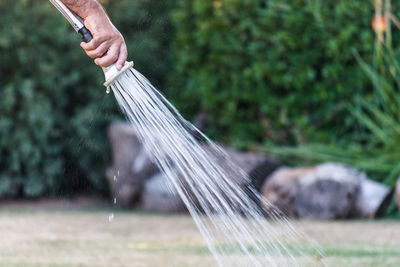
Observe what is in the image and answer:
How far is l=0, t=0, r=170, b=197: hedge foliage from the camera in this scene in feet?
24.2

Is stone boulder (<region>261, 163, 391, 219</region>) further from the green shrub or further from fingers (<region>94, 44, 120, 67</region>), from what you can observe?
fingers (<region>94, 44, 120, 67</region>)

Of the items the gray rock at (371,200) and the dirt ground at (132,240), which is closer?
the dirt ground at (132,240)

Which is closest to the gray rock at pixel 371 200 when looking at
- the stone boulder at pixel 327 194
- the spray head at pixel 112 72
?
the stone boulder at pixel 327 194

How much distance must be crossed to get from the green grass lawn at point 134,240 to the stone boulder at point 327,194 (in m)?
0.22

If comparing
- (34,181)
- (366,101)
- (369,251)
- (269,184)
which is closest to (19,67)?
(34,181)

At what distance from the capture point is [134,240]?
5.04 meters

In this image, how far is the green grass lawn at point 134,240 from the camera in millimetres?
4145

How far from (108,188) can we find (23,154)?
96cm

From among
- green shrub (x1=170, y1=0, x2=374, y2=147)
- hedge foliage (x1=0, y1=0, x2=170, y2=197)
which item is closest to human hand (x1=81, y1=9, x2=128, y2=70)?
green shrub (x1=170, y1=0, x2=374, y2=147)

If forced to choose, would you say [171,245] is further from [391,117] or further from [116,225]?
[391,117]

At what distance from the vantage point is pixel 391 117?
646 cm

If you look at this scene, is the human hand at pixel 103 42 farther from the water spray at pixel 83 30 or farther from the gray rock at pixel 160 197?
the gray rock at pixel 160 197

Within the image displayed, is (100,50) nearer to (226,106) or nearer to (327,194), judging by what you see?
(327,194)

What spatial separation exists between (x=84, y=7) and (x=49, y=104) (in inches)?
177
